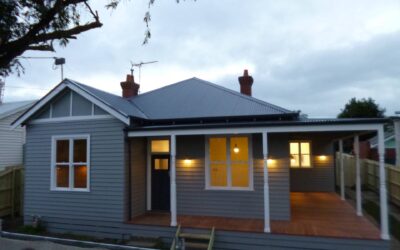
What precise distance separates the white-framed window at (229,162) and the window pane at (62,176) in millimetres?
4466

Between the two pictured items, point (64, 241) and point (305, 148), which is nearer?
point (64, 241)

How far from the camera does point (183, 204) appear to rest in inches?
387

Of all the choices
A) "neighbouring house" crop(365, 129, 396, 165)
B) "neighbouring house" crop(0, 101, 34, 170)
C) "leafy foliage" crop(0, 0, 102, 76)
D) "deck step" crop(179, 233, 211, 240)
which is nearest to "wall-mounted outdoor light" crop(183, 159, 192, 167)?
"deck step" crop(179, 233, 211, 240)

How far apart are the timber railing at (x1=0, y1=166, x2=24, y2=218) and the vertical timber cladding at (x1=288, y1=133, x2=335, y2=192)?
38.1ft

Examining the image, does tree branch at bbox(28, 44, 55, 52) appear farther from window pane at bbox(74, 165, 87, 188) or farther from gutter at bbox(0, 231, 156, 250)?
window pane at bbox(74, 165, 87, 188)

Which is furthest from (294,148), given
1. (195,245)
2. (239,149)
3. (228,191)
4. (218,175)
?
(195,245)

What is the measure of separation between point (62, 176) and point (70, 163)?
1.95ft

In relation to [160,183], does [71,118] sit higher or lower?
higher

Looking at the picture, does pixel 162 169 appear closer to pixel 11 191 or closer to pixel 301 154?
pixel 11 191

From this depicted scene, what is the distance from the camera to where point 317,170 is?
49.0 feet

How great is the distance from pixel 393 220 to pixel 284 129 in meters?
5.71

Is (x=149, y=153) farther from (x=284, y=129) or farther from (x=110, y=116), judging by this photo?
(x=284, y=129)

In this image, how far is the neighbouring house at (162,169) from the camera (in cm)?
866

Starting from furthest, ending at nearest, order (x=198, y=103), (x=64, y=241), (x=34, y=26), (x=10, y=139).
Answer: (x=10, y=139) → (x=198, y=103) → (x=64, y=241) → (x=34, y=26)
